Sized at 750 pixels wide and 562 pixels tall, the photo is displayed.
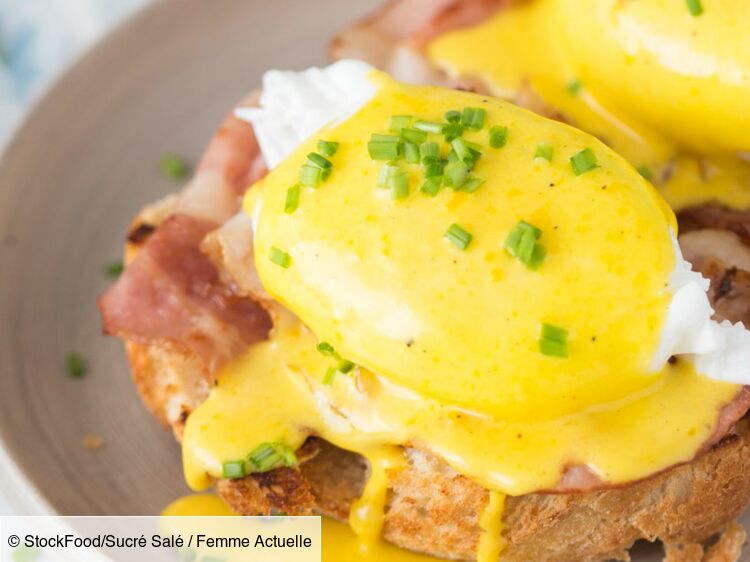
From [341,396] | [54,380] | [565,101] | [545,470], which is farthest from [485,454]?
[54,380]

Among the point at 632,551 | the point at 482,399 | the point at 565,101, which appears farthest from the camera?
the point at 565,101

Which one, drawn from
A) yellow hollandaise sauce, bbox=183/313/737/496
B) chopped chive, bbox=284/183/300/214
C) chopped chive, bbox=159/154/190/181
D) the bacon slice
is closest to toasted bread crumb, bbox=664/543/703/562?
yellow hollandaise sauce, bbox=183/313/737/496

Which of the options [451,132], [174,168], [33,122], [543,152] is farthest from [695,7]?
[33,122]

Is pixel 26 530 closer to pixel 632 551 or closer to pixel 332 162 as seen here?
pixel 332 162

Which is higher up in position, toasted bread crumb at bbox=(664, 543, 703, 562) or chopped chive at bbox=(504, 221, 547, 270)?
chopped chive at bbox=(504, 221, 547, 270)

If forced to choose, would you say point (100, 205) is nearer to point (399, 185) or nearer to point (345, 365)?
point (345, 365)

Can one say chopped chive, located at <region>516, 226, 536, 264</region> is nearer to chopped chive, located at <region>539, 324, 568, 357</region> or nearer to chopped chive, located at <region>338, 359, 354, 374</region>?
chopped chive, located at <region>539, 324, 568, 357</region>
